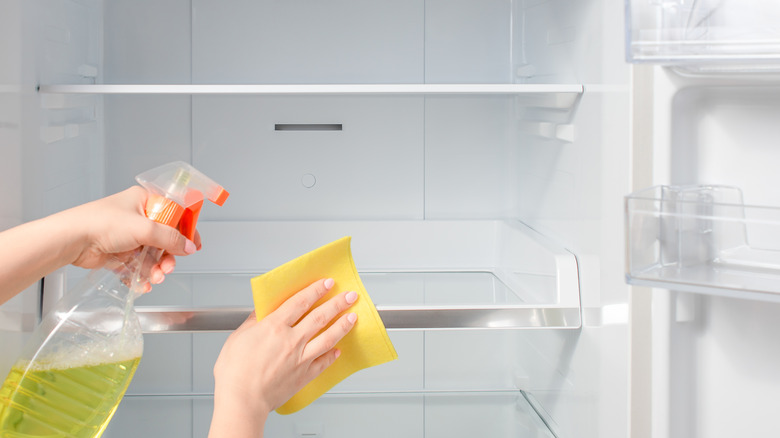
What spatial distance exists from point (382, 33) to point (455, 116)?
9.5 inches

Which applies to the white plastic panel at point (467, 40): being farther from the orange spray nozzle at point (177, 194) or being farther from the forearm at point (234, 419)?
the forearm at point (234, 419)

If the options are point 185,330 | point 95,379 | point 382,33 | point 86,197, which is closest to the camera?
point 95,379

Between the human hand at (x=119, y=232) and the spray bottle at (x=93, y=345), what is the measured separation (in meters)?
0.01

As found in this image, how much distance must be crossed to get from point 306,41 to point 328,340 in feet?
2.61

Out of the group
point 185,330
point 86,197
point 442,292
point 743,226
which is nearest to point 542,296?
point 442,292

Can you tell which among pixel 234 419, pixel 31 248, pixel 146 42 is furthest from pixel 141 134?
pixel 234 419

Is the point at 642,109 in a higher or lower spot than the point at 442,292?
higher

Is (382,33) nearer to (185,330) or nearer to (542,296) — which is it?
(542,296)

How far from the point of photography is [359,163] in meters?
1.45

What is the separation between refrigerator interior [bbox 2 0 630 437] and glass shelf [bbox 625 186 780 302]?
45cm

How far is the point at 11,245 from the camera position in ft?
2.63

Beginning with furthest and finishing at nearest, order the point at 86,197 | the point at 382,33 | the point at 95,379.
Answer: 1. the point at 382,33
2. the point at 86,197
3. the point at 95,379

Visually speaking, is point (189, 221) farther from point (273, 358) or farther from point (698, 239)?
point (698, 239)

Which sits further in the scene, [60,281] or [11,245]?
[60,281]
